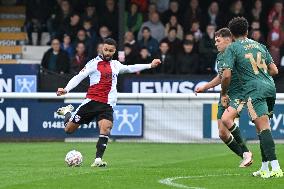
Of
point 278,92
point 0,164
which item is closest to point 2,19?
point 278,92

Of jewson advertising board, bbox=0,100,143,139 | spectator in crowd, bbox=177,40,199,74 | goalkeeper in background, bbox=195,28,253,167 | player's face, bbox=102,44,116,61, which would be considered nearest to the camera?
goalkeeper in background, bbox=195,28,253,167

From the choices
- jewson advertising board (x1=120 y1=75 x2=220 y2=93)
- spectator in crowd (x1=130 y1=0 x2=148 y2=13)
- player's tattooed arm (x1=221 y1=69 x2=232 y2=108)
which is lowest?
jewson advertising board (x1=120 y1=75 x2=220 y2=93)

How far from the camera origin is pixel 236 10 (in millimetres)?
25469

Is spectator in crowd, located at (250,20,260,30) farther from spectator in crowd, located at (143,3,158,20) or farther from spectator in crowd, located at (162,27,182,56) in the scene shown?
spectator in crowd, located at (143,3,158,20)

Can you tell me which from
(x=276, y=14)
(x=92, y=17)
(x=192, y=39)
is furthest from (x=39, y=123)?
(x=276, y=14)

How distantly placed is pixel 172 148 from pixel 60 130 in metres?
3.29

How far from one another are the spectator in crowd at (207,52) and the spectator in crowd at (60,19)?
13.7ft

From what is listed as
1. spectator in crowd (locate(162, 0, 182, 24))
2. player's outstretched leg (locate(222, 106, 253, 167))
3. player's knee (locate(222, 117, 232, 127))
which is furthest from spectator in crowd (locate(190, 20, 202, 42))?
player's knee (locate(222, 117, 232, 127))

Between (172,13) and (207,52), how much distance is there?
8.55 feet

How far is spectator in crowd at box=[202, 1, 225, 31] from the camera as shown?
1006 inches

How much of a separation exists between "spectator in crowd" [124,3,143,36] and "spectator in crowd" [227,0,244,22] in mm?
2426

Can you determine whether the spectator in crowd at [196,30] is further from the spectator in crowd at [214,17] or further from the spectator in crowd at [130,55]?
the spectator in crowd at [130,55]

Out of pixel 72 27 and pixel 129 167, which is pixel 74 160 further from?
pixel 72 27

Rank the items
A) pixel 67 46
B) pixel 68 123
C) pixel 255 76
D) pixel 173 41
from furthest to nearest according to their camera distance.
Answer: pixel 67 46 < pixel 173 41 < pixel 68 123 < pixel 255 76
